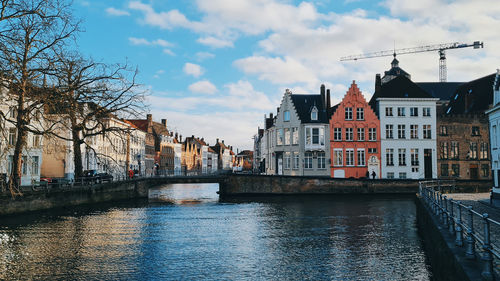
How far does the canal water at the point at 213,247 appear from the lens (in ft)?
43.9

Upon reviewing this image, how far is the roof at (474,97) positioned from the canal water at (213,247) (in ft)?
124

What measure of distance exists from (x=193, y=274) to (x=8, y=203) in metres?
19.2

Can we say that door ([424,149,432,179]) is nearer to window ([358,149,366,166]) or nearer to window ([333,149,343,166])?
window ([358,149,366,166])

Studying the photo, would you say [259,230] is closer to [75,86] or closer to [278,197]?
[75,86]

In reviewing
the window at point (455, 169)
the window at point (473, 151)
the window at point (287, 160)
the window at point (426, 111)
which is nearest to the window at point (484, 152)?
the window at point (473, 151)

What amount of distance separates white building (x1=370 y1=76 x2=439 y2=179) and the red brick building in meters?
1.30

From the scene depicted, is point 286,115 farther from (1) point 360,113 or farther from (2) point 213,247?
(2) point 213,247

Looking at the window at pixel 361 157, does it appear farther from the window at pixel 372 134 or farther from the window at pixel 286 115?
the window at pixel 286 115

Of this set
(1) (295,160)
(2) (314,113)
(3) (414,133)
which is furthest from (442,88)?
(1) (295,160)

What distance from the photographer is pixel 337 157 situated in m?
55.4

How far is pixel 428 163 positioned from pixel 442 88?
61.0 feet

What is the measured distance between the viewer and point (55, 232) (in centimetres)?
2100

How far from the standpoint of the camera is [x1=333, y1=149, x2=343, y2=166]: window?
181ft

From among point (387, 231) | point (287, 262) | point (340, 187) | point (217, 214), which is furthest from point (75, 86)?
point (340, 187)
